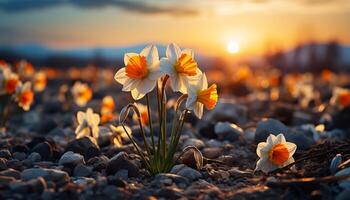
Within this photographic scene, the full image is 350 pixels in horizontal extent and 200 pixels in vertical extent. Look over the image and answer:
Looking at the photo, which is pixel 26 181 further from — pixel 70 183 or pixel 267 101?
pixel 267 101

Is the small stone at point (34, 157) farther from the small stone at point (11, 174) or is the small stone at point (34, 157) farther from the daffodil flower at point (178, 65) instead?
the daffodil flower at point (178, 65)

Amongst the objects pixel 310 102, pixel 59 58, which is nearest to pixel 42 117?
pixel 310 102

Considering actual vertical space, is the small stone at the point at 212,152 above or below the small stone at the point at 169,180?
below

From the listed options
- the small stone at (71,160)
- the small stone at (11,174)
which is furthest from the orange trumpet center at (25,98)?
the small stone at (11,174)

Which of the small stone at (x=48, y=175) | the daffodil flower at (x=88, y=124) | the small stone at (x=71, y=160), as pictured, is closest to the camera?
the small stone at (x=48, y=175)

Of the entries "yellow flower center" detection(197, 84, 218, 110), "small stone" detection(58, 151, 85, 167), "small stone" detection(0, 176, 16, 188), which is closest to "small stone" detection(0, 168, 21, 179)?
"small stone" detection(0, 176, 16, 188)

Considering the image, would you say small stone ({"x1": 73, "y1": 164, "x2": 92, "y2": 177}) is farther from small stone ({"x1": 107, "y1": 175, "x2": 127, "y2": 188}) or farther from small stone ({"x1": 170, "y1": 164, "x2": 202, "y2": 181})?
small stone ({"x1": 170, "y1": 164, "x2": 202, "y2": 181})
